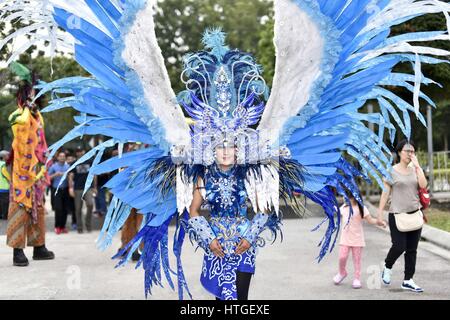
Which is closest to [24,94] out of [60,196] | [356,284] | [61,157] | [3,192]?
[60,196]

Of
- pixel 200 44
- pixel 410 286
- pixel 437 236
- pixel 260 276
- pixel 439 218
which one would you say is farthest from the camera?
pixel 200 44

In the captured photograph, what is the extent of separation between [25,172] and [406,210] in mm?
4941

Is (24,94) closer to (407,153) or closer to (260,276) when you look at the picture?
(260,276)

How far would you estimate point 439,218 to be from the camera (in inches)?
535

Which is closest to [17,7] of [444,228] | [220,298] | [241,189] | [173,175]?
[173,175]

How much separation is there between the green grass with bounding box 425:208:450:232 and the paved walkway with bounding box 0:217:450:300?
1.93m

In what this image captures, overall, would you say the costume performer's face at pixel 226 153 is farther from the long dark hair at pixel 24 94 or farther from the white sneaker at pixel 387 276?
the long dark hair at pixel 24 94

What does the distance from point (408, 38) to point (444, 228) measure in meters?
8.25

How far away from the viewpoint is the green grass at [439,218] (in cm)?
1224

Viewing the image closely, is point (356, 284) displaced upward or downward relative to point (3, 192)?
downward

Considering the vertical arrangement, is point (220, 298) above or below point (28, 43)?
below

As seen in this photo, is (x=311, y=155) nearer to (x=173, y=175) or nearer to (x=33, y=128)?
(x=173, y=175)

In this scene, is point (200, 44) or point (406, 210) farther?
point (200, 44)

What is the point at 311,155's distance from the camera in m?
4.58
